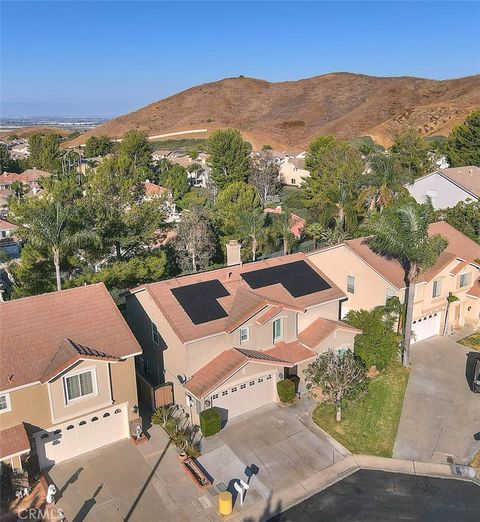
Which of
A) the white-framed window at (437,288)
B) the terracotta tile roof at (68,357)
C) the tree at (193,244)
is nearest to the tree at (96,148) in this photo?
the tree at (193,244)

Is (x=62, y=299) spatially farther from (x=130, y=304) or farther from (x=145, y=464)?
(x=145, y=464)

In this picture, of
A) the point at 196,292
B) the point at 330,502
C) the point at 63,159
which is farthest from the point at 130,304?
the point at 63,159

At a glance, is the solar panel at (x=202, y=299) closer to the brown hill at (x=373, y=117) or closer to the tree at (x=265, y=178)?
the tree at (x=265, y=178)

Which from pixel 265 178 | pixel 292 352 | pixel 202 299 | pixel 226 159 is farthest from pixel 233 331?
pixel 226 159

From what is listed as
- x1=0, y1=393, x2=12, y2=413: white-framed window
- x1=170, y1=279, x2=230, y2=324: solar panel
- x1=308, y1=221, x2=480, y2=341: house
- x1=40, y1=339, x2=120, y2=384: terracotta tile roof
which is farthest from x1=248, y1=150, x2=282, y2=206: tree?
x1=0, y1=393, x2=12, y2=413: white-framed window

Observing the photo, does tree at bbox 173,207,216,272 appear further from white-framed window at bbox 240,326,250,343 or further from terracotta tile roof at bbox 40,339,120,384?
terracotta tile roof at bbox 40,339,120,384

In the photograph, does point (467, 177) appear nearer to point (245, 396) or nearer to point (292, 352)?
point (292, 352)
